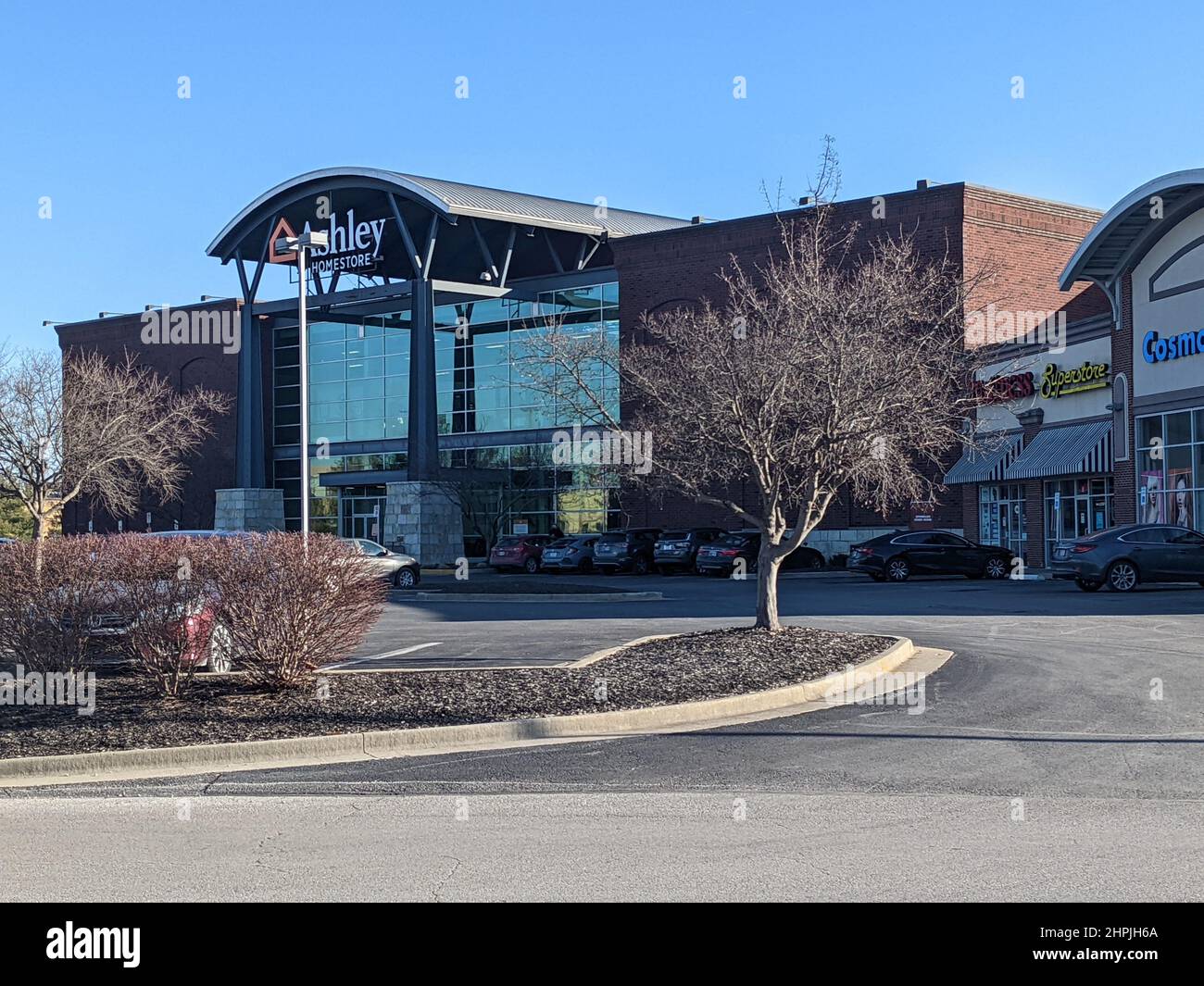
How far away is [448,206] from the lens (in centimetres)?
5153

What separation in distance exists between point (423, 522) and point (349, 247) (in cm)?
1196

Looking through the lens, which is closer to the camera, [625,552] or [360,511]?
[625,552]

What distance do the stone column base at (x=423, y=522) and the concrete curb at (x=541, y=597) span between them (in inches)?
817

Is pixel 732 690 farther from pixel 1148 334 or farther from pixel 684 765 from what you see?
pixel 1148 334

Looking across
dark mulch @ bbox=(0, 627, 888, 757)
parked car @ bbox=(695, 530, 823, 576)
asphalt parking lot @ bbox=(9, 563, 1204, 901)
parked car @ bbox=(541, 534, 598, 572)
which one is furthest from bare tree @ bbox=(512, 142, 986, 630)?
parked car @ bbox=(541, 534, 598, 572)

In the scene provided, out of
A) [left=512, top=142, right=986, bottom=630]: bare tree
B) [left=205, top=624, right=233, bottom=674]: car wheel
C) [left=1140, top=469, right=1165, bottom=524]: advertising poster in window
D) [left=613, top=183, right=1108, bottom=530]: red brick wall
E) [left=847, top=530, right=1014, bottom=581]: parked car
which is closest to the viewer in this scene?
[left=205, top=624, right=233, bottom=674]: car wheel

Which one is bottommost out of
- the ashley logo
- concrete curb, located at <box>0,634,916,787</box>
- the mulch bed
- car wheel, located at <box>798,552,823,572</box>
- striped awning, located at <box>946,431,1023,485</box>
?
concrete curb, located at <box>0,634,916,787</box>

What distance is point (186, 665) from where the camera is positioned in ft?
42.0

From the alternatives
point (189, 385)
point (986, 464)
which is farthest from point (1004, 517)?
point (189, 385)

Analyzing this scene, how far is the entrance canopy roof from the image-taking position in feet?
176

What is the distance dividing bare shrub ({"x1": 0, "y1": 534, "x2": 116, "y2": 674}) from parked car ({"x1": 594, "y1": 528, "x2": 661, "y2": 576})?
31941 mm

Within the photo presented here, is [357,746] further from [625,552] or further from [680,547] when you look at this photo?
[625,552]

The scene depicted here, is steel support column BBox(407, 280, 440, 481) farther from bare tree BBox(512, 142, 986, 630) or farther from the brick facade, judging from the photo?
bare tree BBox(512, 142, 986, 630)
